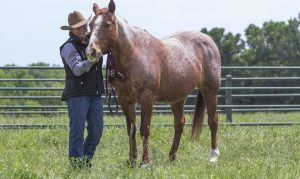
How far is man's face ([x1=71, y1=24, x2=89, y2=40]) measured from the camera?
679cm

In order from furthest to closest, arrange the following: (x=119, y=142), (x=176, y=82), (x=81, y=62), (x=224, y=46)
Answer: (x=224, y=46) → (x=119, y=142) → (x=176, y=82) → (x=81, y=62)

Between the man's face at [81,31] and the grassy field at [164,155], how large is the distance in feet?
4.70

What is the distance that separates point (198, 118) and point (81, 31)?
2.72 meters

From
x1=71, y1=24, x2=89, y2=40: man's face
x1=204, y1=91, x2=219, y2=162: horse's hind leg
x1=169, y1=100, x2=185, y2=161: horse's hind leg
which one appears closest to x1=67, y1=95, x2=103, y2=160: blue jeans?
x1=71, y1=24, x2=89, y2=40: man's face

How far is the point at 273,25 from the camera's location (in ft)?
159

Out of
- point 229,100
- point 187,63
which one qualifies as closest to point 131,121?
point 187,63

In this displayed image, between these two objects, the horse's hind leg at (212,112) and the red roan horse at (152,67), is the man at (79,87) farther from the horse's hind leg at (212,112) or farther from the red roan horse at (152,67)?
the horse's hind leg at (212,112)

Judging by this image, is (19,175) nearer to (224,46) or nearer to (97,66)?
(97,66)

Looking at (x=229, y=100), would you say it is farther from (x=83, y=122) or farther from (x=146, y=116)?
(x=83, y=122)

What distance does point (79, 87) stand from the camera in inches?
265

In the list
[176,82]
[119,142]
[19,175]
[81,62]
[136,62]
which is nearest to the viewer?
[19,175]

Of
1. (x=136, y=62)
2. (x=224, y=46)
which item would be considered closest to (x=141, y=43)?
(x=136, y=62)

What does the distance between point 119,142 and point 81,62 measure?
10.1 ft

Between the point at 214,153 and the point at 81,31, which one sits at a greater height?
the point at 81,31
